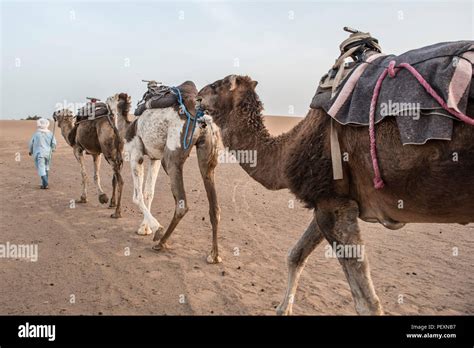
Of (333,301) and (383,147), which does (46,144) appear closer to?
(333,301)

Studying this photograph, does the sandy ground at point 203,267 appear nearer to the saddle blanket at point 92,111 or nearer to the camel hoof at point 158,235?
the camel hoof at point 158,235

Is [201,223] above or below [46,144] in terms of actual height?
below

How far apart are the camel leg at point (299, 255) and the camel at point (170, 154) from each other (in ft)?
6.68

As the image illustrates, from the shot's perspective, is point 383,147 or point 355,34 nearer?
point 383,147

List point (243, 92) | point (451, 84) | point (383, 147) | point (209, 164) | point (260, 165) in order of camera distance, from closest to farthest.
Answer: point (451, 84) → point (383, 147) → point (260, 165) → point (243, 92) → point (209, 164)

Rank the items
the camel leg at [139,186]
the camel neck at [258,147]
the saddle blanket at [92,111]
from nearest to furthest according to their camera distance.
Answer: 1. the camel neck at [258,147]
2. the camel leg at [139,186]
3. the saddle blanket at [92,111]

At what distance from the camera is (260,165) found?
4.34m

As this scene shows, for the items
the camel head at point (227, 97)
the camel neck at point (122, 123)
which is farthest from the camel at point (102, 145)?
the camel head at point (227, 97)

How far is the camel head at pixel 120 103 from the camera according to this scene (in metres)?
8.91

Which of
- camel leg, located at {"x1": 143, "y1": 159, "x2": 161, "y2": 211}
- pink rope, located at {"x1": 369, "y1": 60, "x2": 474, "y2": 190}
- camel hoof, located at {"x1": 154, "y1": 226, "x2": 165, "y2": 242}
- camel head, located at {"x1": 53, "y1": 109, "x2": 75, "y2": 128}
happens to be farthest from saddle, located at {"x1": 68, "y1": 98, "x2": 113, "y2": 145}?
pink rope, located at {"x1": 369, "y1": 60, "x2": 474, "y2": 190}

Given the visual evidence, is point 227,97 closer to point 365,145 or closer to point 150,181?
point 365,145

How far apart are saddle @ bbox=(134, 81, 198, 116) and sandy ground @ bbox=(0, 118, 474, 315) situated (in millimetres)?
2352
